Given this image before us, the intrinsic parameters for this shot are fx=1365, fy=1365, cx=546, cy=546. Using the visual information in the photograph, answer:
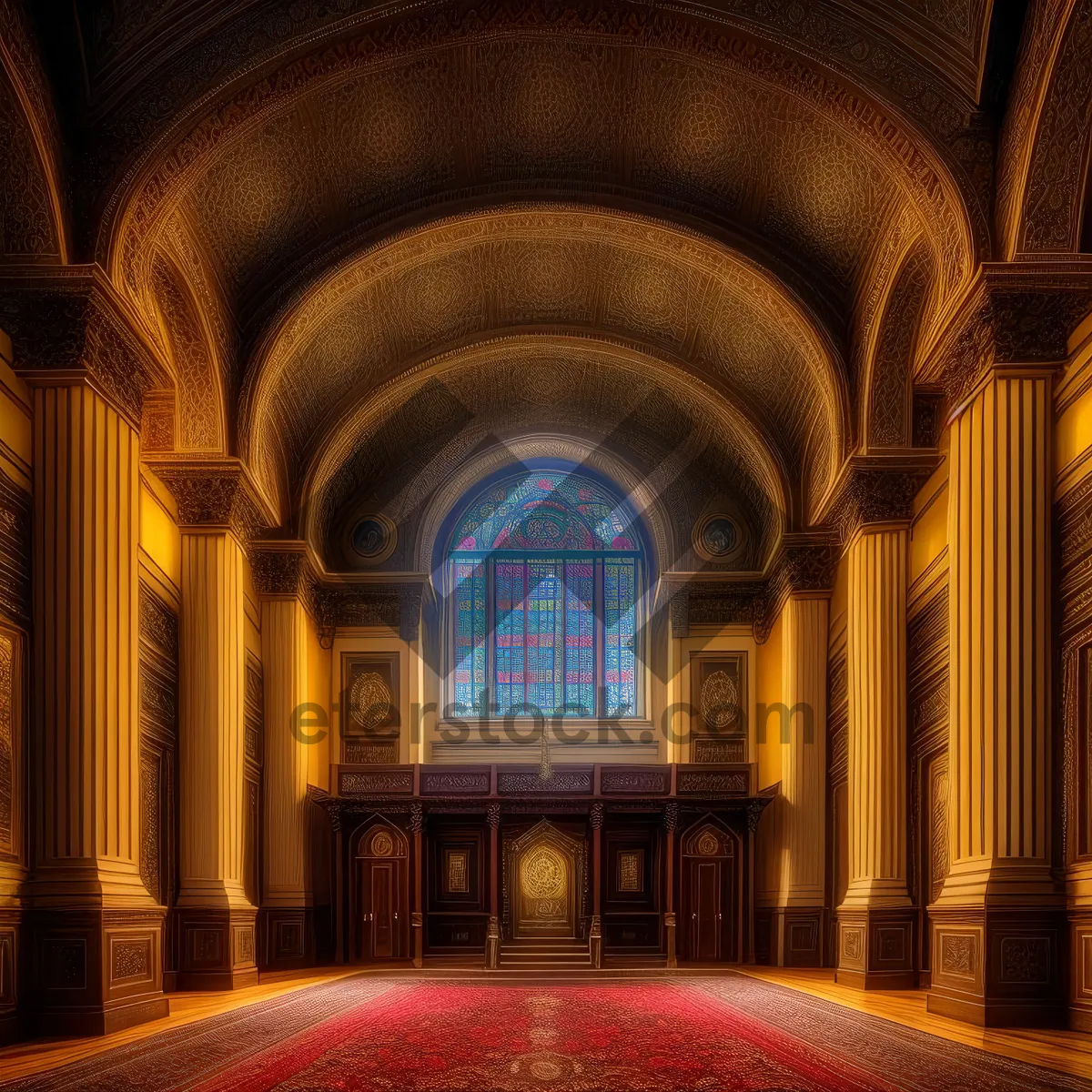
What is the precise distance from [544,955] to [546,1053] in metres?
12.1

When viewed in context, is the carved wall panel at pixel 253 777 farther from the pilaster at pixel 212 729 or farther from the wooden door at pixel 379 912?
the wooden door at pixel 379 912

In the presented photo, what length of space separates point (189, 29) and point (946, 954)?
10301mm

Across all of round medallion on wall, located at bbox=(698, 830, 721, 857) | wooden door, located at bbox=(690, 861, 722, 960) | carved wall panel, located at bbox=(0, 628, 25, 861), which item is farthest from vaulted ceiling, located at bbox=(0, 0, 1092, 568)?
wooden door, located at bbox=(690, 861, 722, 960)

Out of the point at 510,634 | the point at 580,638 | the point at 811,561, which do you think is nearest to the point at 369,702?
the point at 510,634

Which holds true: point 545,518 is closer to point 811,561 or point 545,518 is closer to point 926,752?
point 811,561

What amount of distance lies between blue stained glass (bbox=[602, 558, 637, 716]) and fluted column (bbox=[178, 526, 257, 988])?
893 cm

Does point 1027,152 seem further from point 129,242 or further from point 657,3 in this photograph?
point 129,242

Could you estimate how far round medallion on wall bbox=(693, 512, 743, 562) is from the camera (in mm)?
23391

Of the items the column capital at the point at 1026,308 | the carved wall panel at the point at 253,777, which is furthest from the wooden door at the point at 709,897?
the column capital at the point at 1026,308

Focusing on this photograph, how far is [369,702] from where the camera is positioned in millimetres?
22938

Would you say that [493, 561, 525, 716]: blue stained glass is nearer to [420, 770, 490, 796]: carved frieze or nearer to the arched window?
the arched window

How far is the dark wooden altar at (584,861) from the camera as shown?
816 inches

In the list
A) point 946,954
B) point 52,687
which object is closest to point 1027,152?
point 946,954

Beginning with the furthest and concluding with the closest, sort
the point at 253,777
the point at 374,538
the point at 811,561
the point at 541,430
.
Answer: the point at 541,430, the point at 374,538, the point at 811,561, the point at 253,777
